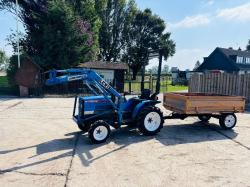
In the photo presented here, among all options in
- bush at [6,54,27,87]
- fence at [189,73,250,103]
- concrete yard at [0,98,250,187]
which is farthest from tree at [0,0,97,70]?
concrete yard at [0,98,250,187]

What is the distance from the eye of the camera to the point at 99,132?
25.0 ft

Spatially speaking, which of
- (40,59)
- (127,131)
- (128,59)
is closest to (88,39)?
(40,59)

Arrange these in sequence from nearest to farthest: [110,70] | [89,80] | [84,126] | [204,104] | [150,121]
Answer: [89,80]
[84,126]
[150,121]
[204,104]
[110,70]

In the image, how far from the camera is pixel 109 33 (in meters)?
43.8

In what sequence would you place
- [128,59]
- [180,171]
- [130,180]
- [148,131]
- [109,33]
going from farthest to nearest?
[128,59], [109,33], [148,131], [180,171], [130,180]

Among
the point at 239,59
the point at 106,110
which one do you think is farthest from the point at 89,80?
the point at 239,59

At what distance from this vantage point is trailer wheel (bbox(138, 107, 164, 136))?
841cm

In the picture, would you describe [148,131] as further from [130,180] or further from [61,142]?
[130,180]

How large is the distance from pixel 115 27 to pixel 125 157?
40.2 meters

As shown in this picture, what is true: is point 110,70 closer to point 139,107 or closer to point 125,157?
point 139,107

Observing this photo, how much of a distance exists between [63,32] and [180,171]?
19.2 meters

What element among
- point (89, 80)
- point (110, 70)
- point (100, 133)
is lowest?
point (100, 133)

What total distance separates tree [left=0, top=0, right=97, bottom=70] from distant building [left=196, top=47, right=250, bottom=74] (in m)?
28.7

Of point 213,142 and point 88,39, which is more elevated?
point 88,39
